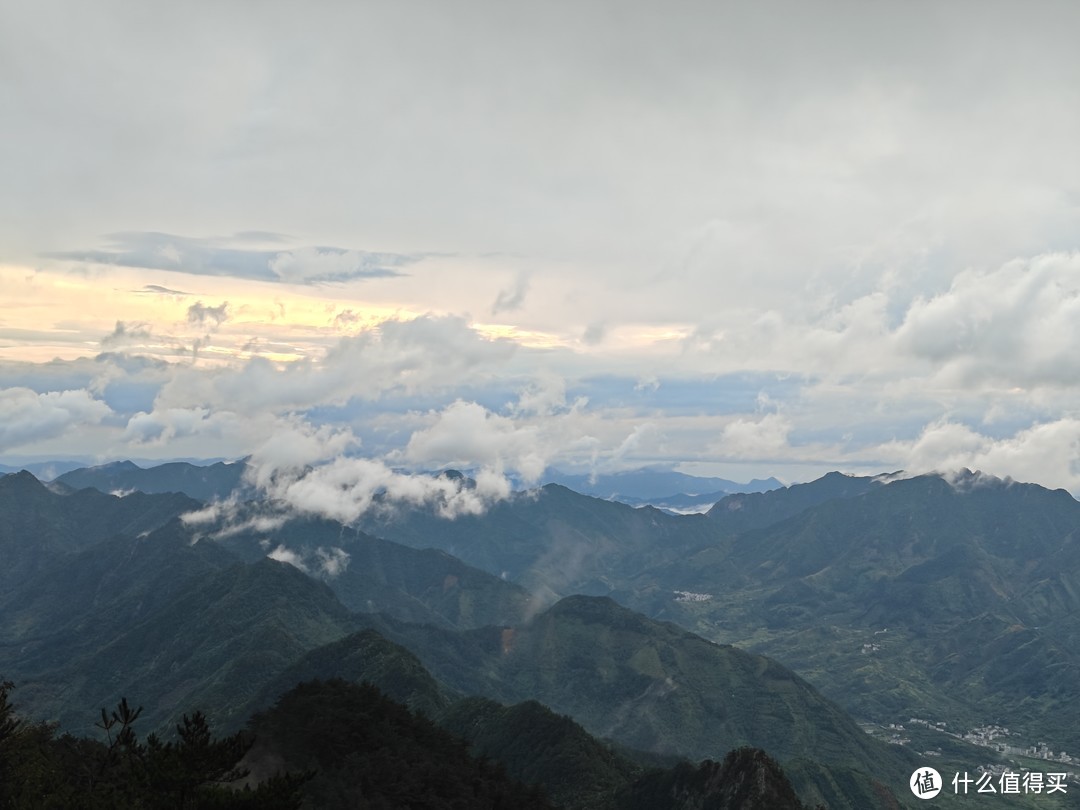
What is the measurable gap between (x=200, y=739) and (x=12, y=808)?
30.5 meters

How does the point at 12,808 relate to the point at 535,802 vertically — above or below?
above

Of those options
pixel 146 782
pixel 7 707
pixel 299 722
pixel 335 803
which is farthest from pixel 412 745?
pixel 146 782

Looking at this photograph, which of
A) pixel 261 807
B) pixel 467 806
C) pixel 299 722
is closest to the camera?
pixel 261 807

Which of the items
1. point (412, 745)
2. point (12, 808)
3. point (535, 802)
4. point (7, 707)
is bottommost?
point (535, 802)

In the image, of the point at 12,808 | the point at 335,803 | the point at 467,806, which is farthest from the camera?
the point at 467,806

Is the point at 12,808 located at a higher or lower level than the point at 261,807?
lower

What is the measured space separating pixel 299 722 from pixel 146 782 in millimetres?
116459

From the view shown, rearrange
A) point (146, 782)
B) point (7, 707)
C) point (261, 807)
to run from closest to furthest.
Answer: point (261, 807)
point (146, 782)
point (7, 707)

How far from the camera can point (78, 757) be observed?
176875 mm

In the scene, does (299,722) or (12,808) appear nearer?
(12,808)

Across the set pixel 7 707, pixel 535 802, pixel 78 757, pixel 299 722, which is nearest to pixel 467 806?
pixel 535 802

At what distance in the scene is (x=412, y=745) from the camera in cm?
19950

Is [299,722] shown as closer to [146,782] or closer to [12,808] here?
[12,808]

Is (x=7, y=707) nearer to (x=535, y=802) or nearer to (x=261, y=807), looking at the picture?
(x=261, y=807)
